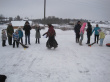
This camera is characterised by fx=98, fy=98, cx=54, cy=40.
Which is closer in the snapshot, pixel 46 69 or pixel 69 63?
pixel 46 69

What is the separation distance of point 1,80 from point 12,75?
555mm

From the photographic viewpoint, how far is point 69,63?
4.79m

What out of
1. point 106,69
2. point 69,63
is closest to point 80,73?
point 69,63

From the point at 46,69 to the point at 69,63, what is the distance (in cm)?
123

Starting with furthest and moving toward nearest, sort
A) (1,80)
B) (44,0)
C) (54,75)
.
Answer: (44,0)
(54,75)
(1,80)

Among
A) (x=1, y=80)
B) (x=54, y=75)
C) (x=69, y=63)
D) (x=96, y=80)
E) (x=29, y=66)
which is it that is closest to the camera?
(x=1, y=80)

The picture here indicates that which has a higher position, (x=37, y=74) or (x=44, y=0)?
(x=44, y=0)

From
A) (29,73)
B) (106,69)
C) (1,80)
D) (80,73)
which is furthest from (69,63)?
(1,80)

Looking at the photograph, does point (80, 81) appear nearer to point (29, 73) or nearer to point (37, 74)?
point (37, 74)

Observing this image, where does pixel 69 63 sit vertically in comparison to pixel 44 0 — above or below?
below

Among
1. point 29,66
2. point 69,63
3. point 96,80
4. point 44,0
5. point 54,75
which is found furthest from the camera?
point 44,0

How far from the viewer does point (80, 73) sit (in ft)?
12.8

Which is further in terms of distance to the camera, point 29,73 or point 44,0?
point 44,0

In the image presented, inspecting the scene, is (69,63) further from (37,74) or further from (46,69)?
(37,74)
